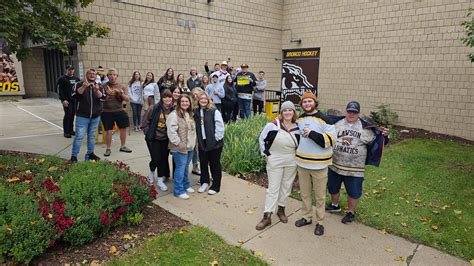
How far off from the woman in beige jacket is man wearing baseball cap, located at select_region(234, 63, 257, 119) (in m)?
5.49

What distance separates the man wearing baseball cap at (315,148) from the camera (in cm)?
371

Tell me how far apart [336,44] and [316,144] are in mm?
10129

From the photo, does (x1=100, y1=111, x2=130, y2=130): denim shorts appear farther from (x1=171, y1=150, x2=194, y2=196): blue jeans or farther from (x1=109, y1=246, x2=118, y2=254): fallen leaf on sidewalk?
(x1=109, y1=246, x2=118, y2=254): fallen leaf on sidewalk

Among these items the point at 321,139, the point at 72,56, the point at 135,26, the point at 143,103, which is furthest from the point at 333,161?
the point at 72,56

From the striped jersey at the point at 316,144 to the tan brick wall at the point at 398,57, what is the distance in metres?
8.43

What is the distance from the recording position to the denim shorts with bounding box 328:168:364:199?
413cm

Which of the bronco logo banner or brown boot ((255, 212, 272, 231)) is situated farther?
the bronco logo banner

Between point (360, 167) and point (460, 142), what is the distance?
24.6 feet

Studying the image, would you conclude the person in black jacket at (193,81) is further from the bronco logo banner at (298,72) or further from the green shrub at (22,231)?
the green shrub at (22,231)

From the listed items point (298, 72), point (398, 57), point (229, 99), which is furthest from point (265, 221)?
point (298, 72)

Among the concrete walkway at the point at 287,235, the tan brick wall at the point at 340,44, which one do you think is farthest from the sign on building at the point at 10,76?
the concrete walkway at the point at 287,235

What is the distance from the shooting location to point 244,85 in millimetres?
10188

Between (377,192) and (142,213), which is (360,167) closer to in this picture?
(377,192)

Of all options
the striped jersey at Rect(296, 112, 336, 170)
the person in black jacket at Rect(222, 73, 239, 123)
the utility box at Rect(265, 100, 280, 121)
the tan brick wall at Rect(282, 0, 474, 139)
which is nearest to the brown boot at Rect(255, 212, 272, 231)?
the striped jersey at Rect(296, 112, 336, 170)
